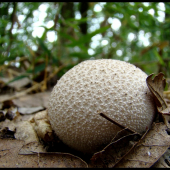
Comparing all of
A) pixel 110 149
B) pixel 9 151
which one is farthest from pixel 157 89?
pixel 9 151

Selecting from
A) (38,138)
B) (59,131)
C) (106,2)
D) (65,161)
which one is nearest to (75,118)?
(59,131)

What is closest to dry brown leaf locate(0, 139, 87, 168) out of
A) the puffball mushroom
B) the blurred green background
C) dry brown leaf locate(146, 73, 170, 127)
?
the puffball mushroom

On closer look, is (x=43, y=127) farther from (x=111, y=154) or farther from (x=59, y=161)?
(x=111, y=154)

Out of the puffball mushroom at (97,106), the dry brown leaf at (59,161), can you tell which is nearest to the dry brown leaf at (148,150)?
the puffball mushroom at (97,106)

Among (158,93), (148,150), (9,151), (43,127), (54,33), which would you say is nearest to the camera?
(148,150)

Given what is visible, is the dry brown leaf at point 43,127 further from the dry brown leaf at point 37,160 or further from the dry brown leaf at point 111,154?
the dry brown leaf at point 111,154

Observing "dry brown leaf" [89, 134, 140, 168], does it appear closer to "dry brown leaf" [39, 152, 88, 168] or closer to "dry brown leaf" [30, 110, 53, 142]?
A: "dry brown leaf" [39, 152, 88, 168]
